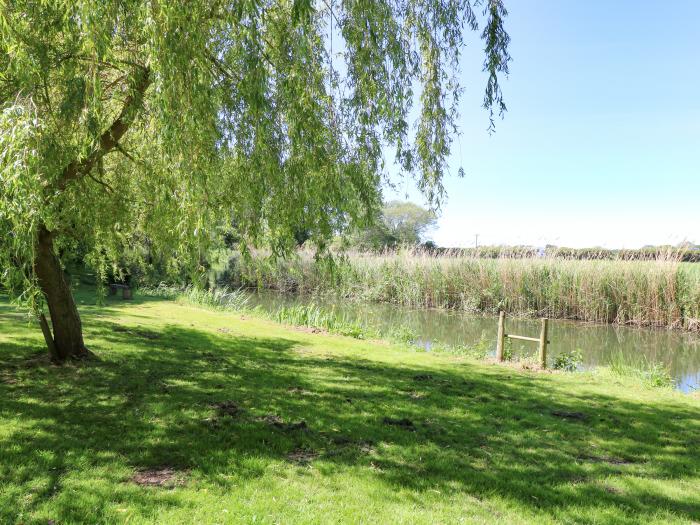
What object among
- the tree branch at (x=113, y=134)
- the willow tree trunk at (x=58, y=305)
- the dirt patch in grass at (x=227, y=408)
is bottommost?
the dirt patch in grass at (x=227, y=408)

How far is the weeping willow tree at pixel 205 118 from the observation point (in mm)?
3592

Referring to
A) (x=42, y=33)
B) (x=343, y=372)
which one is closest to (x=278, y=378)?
(x=343, y=372)

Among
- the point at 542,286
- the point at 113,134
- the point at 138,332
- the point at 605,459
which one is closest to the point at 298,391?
the point at 605,459

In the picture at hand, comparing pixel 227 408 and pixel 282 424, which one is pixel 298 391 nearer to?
pixel 227 408

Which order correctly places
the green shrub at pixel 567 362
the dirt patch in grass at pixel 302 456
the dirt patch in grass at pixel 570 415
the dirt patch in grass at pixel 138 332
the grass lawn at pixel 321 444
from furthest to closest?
the green shrub at pixel 567 362
the dirt patch in grass at pixel 138 332
the dirt patch in grass at pixel 570 415
the dirt patch in grass at pixel 302 456
the grass lawn at pixel 321 444

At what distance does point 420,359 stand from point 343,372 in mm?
2215

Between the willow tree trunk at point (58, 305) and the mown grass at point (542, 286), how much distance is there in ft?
14.7

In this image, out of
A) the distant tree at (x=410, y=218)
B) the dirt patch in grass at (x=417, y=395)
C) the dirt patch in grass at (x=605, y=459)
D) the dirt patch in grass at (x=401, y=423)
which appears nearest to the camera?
the dirt patch in grass at (x=605, y=459)

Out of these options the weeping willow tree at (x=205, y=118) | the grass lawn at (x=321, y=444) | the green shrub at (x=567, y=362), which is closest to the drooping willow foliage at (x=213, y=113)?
the weeping willow tree at (x=205, y=118)

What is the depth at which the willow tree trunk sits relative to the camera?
5910mm

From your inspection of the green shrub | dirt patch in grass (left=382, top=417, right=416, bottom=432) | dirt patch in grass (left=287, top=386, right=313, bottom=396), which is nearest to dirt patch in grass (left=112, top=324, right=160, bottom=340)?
dirt patch in grass (left=287, top=386, right=313, bottom=396)

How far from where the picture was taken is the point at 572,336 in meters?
12.6

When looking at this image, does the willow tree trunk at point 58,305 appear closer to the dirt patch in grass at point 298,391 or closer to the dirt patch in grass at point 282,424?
the dirt patch in grass at point 298,391

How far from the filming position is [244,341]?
30.7 feet
